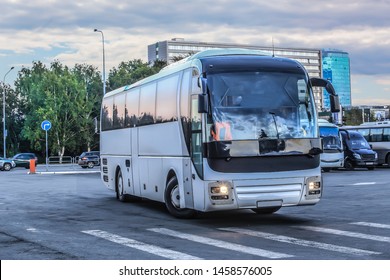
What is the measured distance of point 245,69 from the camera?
1402 cm

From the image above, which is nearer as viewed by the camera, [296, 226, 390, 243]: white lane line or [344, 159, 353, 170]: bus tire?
[296, 226, 390, 243]: white lane line

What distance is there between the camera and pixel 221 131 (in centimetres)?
1348

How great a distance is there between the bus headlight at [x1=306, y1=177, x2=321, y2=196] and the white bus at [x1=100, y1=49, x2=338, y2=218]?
20 mm

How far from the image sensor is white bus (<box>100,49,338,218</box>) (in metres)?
13.4

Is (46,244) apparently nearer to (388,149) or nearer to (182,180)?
(182,180)

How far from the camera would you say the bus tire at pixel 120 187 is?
20.8m

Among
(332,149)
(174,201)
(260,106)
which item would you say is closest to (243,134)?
(260,106)

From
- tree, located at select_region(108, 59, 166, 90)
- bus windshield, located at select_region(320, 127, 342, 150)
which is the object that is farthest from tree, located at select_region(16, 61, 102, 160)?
bus windshield, located at select_region(320, 127, 342, 150)

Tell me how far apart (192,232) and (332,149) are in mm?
27565

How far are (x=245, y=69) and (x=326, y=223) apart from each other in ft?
11.5

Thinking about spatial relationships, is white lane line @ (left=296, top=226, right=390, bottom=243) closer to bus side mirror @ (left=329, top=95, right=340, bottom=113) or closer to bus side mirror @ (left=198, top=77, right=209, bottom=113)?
bus side mirror @ (left=329, top=95, right=340, bottom=113)

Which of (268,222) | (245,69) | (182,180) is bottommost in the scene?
(268,222)

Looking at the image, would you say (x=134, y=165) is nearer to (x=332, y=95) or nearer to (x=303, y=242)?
(x=332, y=95)

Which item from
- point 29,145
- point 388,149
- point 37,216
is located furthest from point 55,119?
point 37,216
